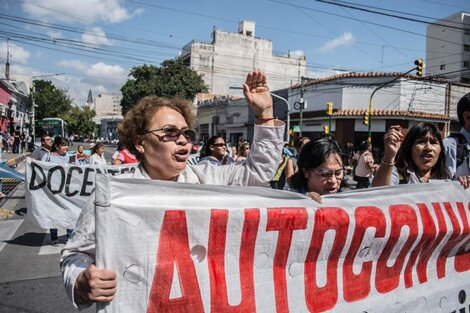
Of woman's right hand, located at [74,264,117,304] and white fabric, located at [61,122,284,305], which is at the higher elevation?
white fabric, located at [61,122,284,305]

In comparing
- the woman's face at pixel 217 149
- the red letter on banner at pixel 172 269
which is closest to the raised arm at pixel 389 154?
the red letter on banner at pixel 172 269

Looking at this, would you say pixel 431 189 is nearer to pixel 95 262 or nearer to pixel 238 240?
pixel 238 240

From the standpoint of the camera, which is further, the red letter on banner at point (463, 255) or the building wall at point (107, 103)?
the building wall at point (107, 103)

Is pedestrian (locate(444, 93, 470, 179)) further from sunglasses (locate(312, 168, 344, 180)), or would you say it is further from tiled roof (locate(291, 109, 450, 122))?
tiled roof (locate(291, 109, 450, 122))

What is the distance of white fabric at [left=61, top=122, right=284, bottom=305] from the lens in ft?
5.34

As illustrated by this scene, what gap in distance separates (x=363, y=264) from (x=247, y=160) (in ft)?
3.11

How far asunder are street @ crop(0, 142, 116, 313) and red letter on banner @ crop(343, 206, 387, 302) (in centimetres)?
276

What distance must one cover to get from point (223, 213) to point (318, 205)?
1.88ft

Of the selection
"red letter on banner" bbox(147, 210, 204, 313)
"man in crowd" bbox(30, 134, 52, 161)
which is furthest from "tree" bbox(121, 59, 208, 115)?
"red letter on banner" bbox(147, 210, 204, 313)

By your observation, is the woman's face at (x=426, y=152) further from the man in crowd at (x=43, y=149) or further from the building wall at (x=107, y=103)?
the building wall at (x=107, y=103)

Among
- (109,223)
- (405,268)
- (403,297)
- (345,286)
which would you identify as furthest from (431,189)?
(109,223)

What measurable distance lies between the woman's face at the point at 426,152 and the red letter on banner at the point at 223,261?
1.70 metres

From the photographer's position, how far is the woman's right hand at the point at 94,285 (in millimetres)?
1518

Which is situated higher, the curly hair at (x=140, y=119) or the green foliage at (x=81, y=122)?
the green foliage at (x=81, y=122)
